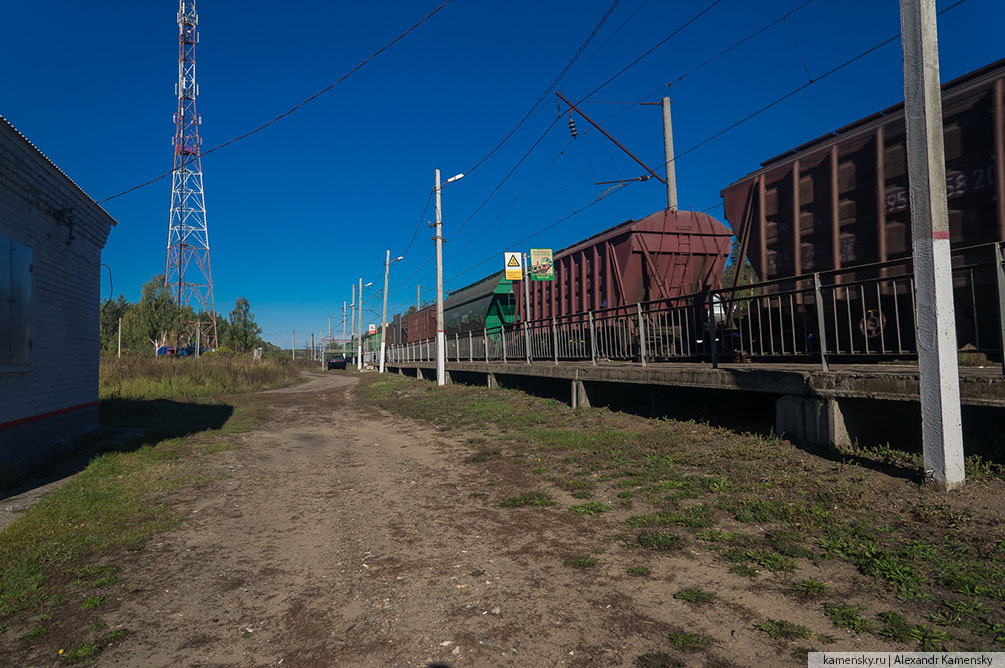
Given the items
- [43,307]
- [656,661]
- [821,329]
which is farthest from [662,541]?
[43,307]

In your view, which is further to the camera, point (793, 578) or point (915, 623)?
point (793, 578)

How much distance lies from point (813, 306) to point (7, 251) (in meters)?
11.5

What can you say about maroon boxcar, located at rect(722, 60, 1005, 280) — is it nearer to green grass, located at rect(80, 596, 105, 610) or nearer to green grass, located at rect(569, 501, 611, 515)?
green grass, located at rect(569, 501, 611, 515)

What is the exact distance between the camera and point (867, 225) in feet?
25.6

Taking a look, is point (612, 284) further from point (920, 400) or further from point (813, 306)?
point (920, 400)

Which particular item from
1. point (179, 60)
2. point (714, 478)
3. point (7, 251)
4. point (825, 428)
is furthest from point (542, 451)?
point (179, 60)

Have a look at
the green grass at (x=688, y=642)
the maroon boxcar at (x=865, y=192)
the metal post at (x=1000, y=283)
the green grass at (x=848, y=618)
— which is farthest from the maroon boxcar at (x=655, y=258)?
the green grass at (x=688, y=642)

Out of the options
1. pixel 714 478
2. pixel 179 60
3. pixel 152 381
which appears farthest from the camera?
pixel 179 60

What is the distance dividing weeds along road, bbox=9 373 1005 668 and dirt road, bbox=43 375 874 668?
0.06ft

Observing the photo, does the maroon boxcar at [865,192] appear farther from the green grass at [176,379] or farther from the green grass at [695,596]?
the green grass at [176,379]

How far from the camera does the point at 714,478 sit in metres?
5.75

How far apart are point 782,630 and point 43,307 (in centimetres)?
1039

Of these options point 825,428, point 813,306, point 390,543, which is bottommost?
point 390,543

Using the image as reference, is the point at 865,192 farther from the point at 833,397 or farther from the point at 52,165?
the point at 52,165
